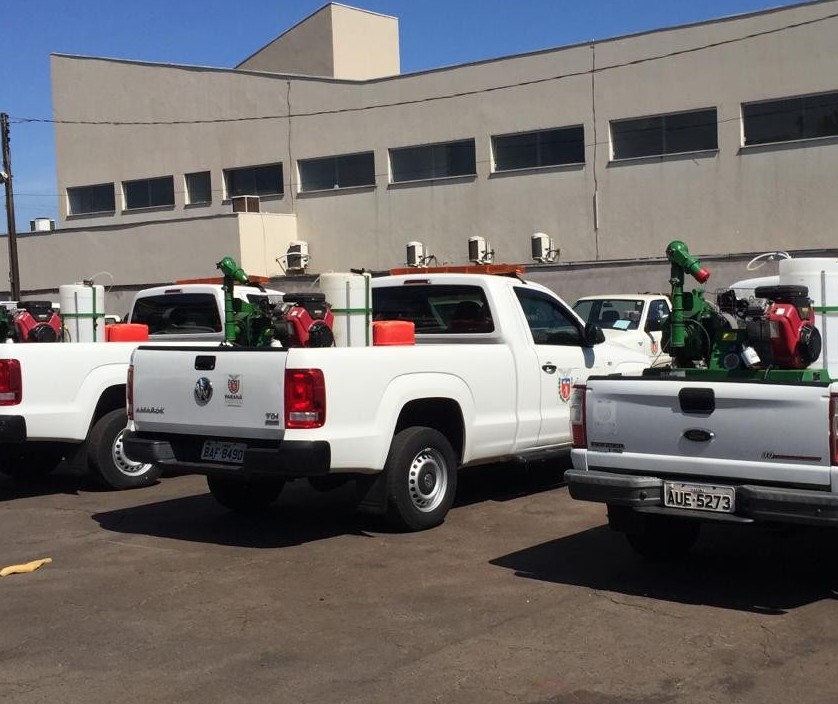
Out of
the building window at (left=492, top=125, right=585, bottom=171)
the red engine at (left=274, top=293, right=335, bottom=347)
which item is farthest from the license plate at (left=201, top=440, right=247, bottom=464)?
the building window at (left=492, top=125, right=585, bottom=171)

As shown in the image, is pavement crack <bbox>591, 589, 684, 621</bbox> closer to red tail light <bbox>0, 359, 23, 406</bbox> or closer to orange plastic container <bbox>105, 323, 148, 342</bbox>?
red tail light <bbox>0, 359, 23, 406</bbox>

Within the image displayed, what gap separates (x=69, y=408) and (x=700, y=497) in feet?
19.6

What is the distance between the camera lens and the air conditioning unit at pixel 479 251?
26.2 meters

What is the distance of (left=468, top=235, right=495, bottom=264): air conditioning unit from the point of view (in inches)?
1030

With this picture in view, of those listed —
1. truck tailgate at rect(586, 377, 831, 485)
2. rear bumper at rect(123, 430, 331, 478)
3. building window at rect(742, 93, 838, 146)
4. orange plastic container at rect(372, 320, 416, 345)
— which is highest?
building window at rect(742, 93, 838, 146)

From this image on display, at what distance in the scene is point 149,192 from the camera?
3338 centimetres

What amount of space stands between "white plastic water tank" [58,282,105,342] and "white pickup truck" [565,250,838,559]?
6.53 meters

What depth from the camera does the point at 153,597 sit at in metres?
6.57

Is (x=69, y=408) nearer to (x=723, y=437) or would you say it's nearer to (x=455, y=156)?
(x=723, y=437)

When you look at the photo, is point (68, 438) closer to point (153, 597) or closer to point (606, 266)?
point (153, 597)

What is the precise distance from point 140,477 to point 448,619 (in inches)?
206

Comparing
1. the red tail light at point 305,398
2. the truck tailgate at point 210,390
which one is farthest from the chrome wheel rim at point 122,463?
the red tail light at point 305,398

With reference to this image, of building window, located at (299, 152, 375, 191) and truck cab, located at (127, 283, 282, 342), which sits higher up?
building window, located at (299, 152, 375, 191)

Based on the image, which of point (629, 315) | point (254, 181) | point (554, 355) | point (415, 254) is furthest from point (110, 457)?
point (254, 181)
